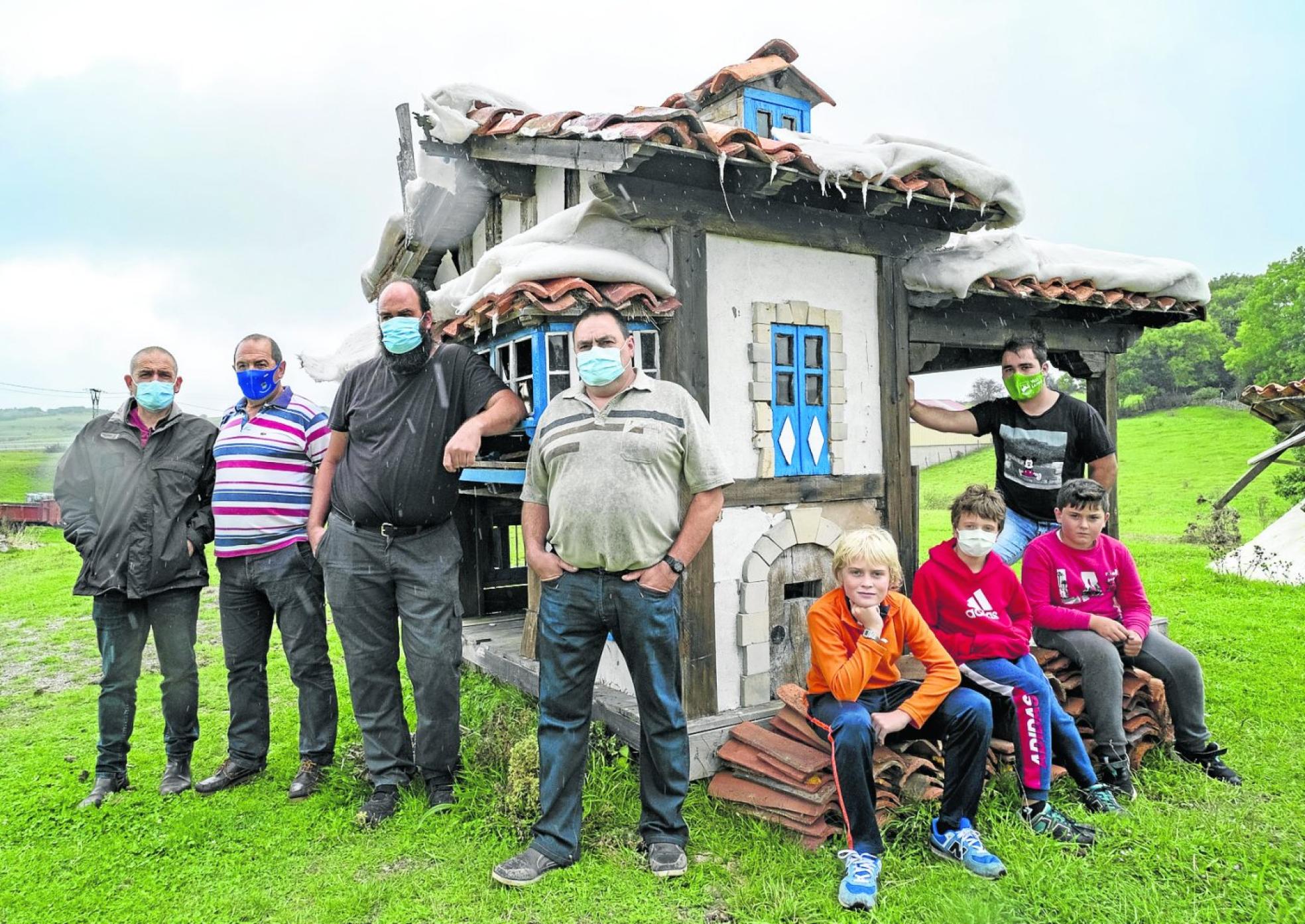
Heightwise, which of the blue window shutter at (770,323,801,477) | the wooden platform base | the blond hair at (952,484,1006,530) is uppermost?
the blue window shutter at (770,323,801,477)

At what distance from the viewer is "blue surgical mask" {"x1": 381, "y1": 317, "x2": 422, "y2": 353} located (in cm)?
408

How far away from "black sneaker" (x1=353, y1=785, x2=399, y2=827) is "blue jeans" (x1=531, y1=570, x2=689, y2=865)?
3.10 feet

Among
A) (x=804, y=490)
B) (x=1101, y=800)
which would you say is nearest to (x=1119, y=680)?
(x=1101, y=800)

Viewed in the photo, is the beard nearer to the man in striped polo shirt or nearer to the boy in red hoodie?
the man in striped polo shirt

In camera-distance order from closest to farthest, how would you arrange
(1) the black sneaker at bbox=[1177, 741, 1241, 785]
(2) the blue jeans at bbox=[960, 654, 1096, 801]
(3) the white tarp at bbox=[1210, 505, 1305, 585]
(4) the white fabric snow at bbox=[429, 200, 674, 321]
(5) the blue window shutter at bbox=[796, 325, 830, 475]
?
(2) the blue jeans at bbox=[960, 654, 1096, 801] → (4) the white fabric snow at bbox=[429, 200, 674, 321] → (1) the black sneaker at bbox=[1177, 741, 1241, 785] → (5) the blue window shutter at bbox=[796, 325, 830, 475] → (3) the white tarp at bbox=[1210, 505, 1305, 585]

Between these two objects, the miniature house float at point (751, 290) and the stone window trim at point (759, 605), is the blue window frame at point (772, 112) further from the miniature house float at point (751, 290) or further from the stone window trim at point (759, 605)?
the stone window trim at point (759, 605)

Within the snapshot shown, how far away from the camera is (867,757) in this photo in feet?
11.9

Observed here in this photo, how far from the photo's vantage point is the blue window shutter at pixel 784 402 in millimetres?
5234

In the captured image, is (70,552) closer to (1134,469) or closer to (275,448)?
(275,448)

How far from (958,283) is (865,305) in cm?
66

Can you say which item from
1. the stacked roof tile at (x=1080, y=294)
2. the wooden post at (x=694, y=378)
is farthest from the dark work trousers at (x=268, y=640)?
the stacked roof tile at (x=1080, y=294)

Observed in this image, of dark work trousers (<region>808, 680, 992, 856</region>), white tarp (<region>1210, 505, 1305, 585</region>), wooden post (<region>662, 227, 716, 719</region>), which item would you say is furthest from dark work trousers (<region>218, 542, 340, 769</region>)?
white tarp (<region>1210, 505, 1305, 585</region>)

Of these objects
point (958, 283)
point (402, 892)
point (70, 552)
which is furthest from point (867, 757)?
point (70, 552)

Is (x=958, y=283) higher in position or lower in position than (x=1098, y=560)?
higher
